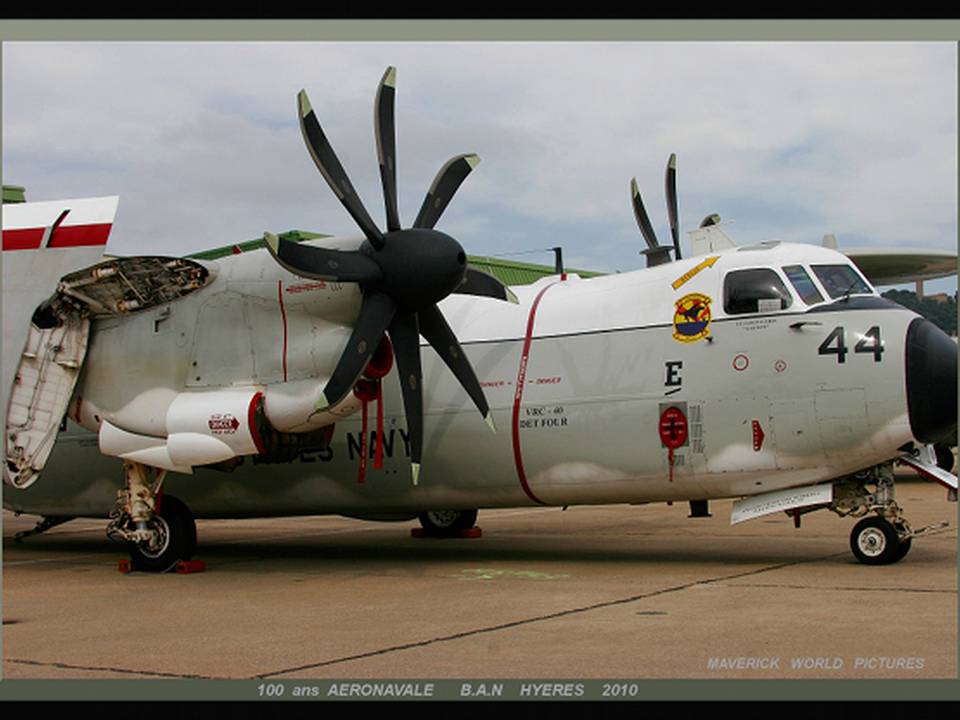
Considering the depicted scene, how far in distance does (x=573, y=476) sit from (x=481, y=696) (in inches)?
319

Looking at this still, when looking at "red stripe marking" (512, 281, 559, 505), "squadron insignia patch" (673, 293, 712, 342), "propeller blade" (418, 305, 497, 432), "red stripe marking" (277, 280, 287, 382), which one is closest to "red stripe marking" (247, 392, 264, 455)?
"red stripe marking" (277, 280, 287, 382)

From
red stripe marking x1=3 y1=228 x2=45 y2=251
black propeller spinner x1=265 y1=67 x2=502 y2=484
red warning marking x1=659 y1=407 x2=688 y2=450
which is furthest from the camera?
red stripe marking x1=3 y1=228 x2=45 y2=251

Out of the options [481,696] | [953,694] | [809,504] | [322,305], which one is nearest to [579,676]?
[481,696]

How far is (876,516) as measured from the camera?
13.9m

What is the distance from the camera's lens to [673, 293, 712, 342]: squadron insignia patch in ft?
46.6

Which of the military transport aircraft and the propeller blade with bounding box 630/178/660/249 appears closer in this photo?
the military transport aircraft

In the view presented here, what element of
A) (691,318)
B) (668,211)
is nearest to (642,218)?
(668,211)

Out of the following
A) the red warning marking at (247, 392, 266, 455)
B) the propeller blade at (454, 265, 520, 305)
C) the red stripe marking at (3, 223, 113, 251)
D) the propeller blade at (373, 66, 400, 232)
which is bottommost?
the red warning marking at (247, 392, 266, 455)

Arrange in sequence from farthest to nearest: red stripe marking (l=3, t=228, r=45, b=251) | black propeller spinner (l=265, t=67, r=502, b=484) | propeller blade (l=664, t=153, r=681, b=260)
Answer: propeller blade (l=664, t=153, r=681, b=260), red stripe marking (l=3, t=228, r=45, b=251), black propeller spinner (l=265, t=67, r=502, b=484)

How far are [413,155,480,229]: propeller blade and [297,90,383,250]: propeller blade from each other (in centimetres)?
93

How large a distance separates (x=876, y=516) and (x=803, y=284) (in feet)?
10.0

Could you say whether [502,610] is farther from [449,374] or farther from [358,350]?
[449,374]

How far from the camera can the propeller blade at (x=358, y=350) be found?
43.5 feet

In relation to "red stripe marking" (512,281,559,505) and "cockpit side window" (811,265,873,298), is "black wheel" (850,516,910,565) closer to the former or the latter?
"cockpit side window" (811,265,873,298)
